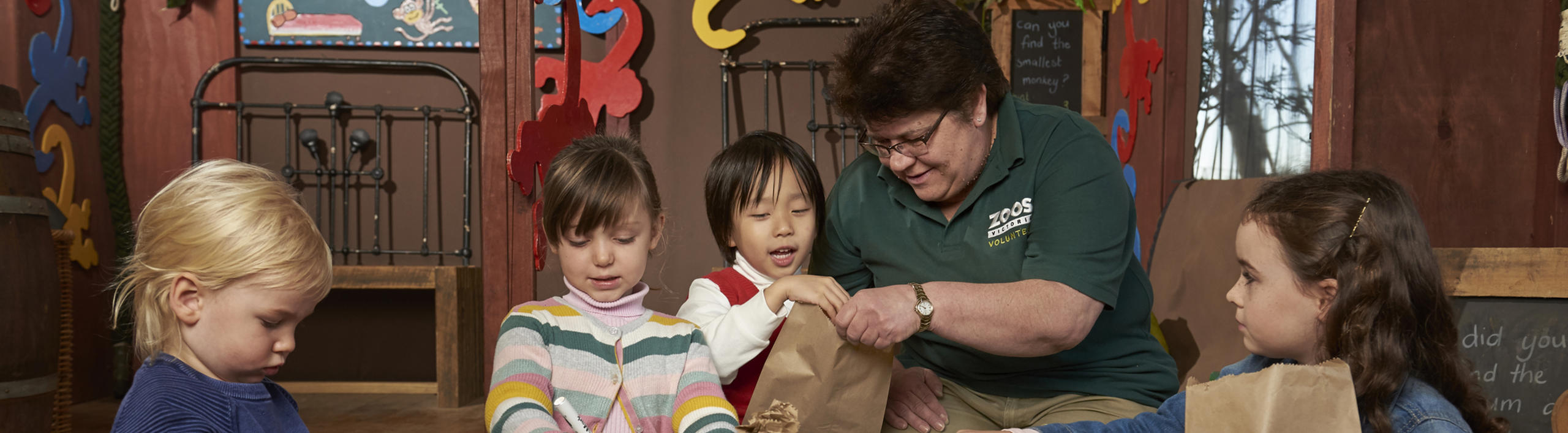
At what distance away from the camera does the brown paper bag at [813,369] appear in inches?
53.1

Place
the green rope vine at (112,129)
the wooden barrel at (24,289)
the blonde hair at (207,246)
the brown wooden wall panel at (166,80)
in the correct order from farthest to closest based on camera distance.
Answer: the brown wooden wall panel at (166,80) < the green rope vine at (112,129) < the wooden barrel at (24,289) < the blonde hair at (207,246)

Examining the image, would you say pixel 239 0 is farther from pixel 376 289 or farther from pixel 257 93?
pixel 376 289

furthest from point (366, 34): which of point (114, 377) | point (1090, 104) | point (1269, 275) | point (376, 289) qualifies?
point (1269, 275)

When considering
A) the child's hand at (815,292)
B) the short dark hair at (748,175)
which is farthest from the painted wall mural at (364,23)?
the child's hand at (815,292)

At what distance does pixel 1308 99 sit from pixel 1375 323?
1394 millimetres

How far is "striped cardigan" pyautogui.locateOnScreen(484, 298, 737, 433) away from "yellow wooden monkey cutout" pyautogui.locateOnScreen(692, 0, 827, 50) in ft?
8.27

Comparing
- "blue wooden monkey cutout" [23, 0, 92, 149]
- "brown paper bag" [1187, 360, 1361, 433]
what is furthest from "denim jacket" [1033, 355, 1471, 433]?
"blue wooden monkey cutout" [23, 0, 92, 149]

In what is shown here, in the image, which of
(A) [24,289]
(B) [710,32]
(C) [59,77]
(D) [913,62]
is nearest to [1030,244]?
(D) [913,62]

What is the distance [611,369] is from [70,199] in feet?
9.81

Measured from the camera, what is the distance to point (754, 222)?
5.61 ft

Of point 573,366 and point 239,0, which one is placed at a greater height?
point 239,0

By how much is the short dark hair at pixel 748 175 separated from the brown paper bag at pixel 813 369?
0.40 m

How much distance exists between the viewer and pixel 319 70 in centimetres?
383

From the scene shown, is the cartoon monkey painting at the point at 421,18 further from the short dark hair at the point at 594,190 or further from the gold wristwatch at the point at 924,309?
the gold wristwatch at the point at 924,309
